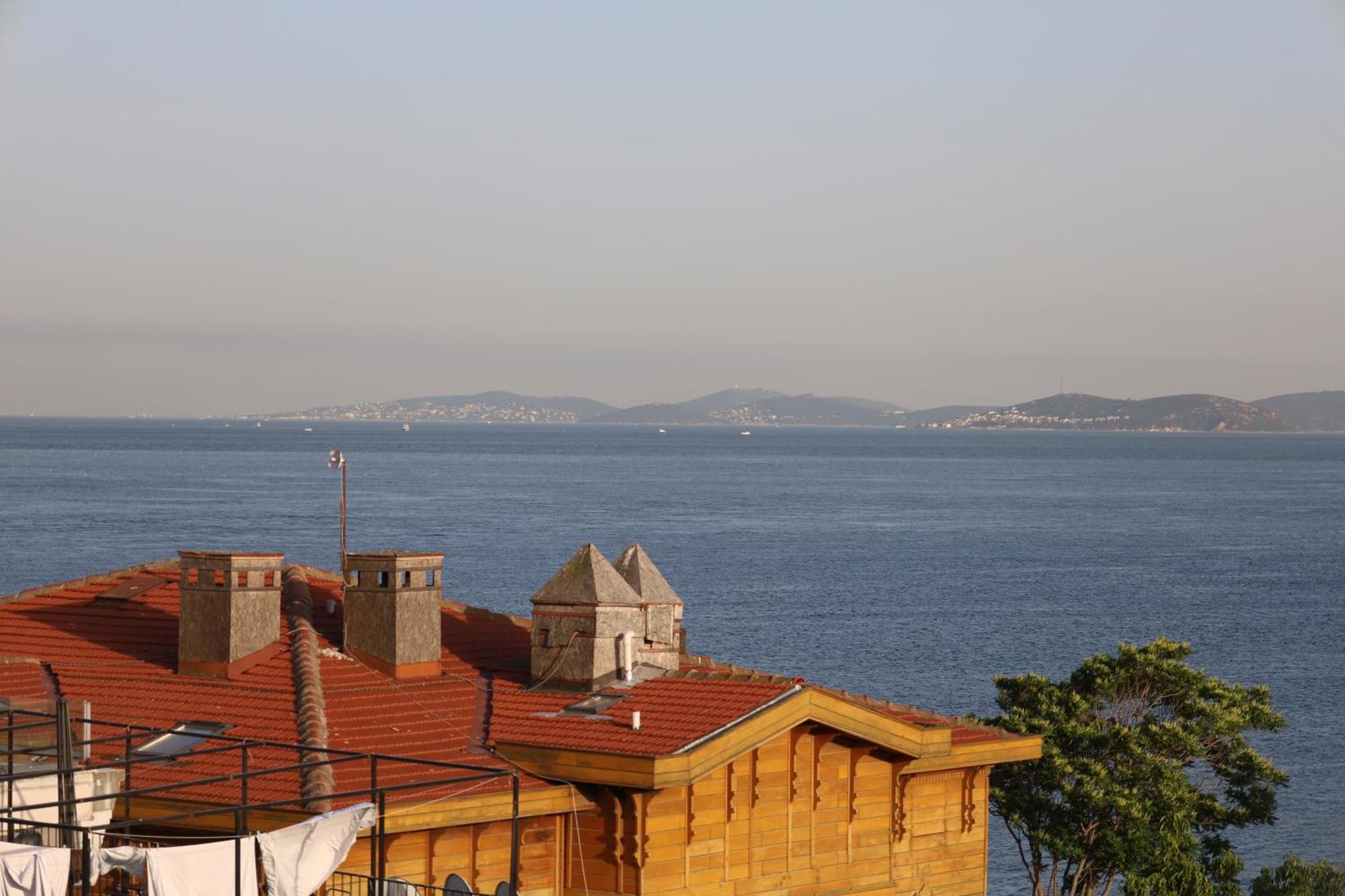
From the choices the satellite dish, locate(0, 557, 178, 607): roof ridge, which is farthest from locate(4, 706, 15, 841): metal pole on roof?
locate(0, 557, 178, 607): roof ridge

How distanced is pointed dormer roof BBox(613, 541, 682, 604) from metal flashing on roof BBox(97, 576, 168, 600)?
9325mm

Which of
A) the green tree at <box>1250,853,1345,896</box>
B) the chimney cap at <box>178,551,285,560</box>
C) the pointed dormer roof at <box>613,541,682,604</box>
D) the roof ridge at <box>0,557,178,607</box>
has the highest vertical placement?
the chimney cap at <box>178,551,285,560</box>

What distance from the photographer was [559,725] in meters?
26.5

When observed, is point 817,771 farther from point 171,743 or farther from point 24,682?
point 24,682

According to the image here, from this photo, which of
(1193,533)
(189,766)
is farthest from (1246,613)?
(189,766)

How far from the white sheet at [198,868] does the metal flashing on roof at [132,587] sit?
17147mm

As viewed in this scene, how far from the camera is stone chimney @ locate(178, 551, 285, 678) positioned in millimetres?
28844

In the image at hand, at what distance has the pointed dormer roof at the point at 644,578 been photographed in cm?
3056

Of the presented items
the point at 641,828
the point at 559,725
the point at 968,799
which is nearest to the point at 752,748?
the point at 641,828

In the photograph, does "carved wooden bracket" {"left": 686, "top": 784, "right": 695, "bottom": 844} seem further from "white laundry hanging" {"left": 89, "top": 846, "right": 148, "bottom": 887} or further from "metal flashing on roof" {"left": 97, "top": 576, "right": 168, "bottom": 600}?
"metal flashing on roof" {"left": 97, "top": 576, "right": 168, "bottom": 600}

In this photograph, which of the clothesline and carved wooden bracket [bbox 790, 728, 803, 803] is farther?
carved wooden bracket [bbox 790, 728, 803, 803]

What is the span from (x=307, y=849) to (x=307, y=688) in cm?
1039

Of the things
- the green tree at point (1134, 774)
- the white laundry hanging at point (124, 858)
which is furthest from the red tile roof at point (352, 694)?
the green tree at point (1134, 774)

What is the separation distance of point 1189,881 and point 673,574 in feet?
287
